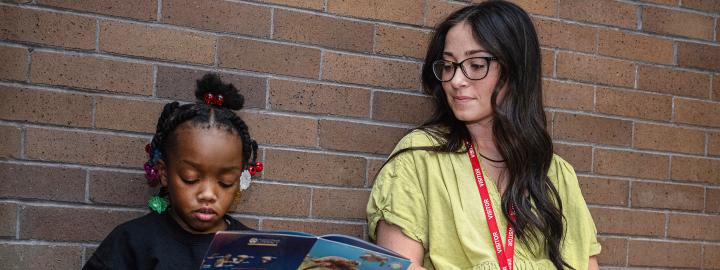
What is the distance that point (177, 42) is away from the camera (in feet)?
10.2

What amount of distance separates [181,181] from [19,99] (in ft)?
2.46

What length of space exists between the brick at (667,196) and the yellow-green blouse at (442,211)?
2.95ft

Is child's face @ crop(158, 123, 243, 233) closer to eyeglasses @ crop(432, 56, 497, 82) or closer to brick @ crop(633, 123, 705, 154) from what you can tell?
eyeglasses @ crop(432, 56, 497, 82)

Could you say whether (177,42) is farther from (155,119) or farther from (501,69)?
(501,69)

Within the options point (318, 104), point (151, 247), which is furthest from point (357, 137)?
point (151, 247)

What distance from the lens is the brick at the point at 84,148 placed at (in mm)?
2936

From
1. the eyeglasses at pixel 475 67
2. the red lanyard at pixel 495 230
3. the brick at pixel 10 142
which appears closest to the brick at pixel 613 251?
the red lanyard at pixel 495 230

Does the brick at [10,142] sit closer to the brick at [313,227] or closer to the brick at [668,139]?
the brick at [313,227]

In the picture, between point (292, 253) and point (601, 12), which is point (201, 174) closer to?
point (292, 253)

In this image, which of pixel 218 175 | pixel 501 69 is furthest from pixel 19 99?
pixel 501 69

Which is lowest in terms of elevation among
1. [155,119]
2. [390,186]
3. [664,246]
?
[664,246]

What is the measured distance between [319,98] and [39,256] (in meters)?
1.17

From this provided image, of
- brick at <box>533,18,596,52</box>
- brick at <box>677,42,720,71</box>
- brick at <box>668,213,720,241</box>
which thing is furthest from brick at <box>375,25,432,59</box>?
brick at <box>668,213,720,241</box>

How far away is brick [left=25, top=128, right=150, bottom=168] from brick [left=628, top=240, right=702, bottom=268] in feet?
7.33
